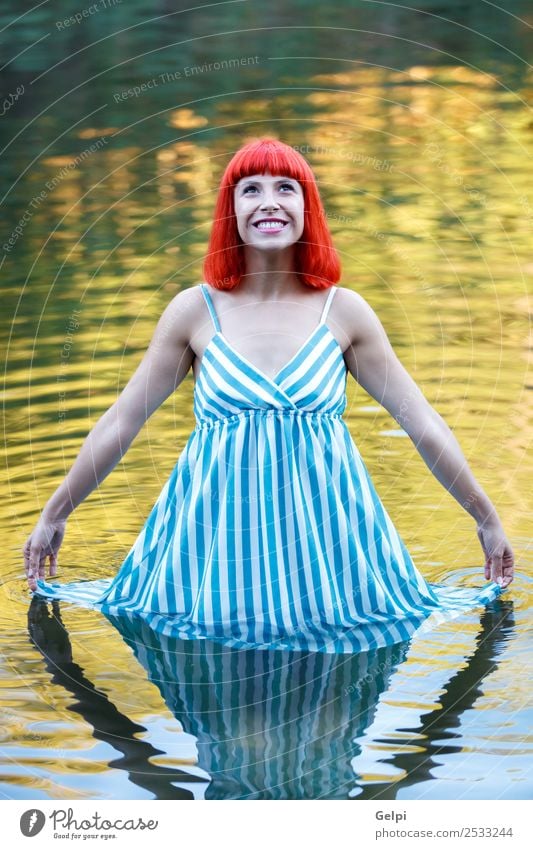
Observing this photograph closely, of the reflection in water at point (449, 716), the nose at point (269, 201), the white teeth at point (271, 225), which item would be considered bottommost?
the reflection in water at point (449, 716)

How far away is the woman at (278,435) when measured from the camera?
4.53 m

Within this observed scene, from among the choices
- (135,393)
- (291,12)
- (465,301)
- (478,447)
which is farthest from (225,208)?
(291,12)

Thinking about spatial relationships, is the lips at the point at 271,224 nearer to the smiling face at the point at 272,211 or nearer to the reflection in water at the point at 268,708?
the smiling face at the point at 272,211

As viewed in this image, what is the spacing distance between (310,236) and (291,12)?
13.6 meters

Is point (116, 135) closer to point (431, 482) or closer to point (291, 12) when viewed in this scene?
point (291, 12)

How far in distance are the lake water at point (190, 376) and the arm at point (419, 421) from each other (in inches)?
11.8

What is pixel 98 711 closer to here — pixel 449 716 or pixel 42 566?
pixel 42 566

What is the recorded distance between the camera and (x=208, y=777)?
3.77 m

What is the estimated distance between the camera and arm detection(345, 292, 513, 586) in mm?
4594

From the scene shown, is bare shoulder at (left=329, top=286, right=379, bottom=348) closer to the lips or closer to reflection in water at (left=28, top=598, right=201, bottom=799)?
the lips

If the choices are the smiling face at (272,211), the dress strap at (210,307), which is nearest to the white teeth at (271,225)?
the smiling face at (272,211)

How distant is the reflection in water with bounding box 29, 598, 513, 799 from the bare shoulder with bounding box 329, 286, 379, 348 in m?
0.99

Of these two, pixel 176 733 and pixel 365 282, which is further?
pixel 365 282

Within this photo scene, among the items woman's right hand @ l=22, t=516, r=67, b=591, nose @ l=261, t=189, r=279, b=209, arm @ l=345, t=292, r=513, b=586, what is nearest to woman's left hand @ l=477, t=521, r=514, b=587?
arm @ l=345, t=292, r=513, b=586
